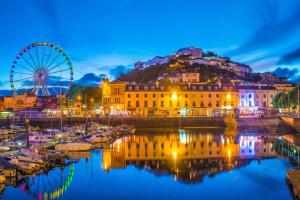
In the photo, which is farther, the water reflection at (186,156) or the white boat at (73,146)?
the white boat at (73,146)

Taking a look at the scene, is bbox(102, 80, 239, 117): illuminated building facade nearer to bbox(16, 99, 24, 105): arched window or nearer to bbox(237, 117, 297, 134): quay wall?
bbox(237, 117, 297, 134): quay wall

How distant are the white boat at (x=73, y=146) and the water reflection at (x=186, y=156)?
Answer: 2.60m

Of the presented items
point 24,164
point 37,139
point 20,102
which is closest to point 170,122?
point 37,139

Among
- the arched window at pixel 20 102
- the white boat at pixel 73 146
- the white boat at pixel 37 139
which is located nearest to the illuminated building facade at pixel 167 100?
the arched window at pixel 20 102

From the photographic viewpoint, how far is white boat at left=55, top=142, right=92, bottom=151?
4923cm

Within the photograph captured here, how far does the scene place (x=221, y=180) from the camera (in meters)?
34.0

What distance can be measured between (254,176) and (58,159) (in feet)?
63.8

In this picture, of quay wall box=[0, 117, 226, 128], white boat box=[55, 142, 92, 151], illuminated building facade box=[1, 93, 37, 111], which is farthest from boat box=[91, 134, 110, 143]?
illuminated building facade box=[1, 93, 37, 111]

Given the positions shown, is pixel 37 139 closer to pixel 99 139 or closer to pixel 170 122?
pixel 99 139

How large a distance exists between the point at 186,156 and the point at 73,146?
14488 mm

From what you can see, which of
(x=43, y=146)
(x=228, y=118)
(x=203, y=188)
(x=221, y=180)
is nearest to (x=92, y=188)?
(x=203, y=188)

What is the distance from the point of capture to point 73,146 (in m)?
50.4

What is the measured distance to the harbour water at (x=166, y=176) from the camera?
1173 inches

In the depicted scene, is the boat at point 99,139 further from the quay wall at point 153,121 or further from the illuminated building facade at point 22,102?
the illuminated building facade at point 22,102
